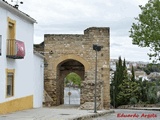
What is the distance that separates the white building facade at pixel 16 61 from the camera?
59.3 ft

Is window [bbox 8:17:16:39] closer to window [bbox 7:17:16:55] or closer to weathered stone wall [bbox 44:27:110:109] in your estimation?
window [bbox 7:17:16:55]

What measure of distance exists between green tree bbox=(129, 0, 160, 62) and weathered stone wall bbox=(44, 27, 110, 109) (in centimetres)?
277

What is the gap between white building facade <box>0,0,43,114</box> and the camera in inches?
712

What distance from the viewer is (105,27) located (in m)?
30.7

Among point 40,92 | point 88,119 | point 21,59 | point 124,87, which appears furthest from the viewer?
point 124,87

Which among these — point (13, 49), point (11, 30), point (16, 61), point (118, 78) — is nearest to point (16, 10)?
point (11, 30)

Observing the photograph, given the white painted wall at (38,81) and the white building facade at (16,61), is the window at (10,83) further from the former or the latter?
the white painted wall at (38,81)

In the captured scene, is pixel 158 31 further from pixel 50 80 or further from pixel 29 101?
pixel 29 101

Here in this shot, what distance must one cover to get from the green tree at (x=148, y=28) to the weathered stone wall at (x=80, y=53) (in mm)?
2766

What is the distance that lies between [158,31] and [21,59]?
13.7 meters

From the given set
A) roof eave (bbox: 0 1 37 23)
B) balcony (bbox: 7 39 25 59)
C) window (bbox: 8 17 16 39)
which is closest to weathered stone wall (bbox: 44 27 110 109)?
roof eave (bbox: 0 1 37 23)

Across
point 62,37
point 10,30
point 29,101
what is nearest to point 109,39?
point 62,37

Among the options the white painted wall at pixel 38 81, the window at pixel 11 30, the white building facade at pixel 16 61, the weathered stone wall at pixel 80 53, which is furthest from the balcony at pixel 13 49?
the weathered stone wall at pixel 80 53

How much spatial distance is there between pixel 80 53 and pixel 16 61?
11.0 meters
